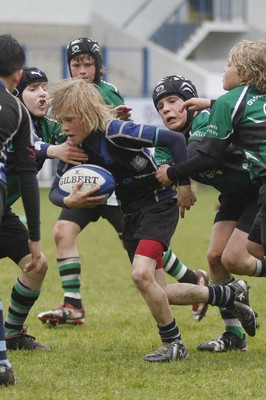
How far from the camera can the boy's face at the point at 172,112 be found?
6008 millimetres

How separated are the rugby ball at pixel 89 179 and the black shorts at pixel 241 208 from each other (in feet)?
2.93

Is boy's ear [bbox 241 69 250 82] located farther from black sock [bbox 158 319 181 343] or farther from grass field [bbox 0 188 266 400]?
grass field [bbox 0 188 266 400]

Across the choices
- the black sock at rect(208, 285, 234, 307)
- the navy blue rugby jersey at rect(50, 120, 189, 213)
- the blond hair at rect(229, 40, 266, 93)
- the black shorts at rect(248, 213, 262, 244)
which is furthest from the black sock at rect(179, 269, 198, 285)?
the blond hair at rect(229, 40, 266, 93)

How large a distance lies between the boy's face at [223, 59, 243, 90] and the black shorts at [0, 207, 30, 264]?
1.58m

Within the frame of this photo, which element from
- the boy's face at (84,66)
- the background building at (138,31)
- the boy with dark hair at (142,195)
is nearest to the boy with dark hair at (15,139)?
the boy with dark hair at (142,195)

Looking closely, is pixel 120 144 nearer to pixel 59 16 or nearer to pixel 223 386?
pixel 223 386

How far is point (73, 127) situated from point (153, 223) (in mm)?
760

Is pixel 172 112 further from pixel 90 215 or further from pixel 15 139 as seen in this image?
pixel 90 215

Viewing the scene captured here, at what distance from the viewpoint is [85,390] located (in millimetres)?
4906

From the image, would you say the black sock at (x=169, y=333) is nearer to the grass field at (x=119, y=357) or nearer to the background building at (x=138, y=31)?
the grass field at (x=119, y=357)

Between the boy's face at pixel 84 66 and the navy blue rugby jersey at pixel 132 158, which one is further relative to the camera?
the boy's face at pixel 84 66

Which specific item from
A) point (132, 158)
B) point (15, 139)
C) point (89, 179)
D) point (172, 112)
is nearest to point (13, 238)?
point (89, 179)

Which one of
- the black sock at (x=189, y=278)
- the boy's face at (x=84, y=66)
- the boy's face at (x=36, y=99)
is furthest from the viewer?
the black sock at (x=189, y=278)

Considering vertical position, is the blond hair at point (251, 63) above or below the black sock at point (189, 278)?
above
